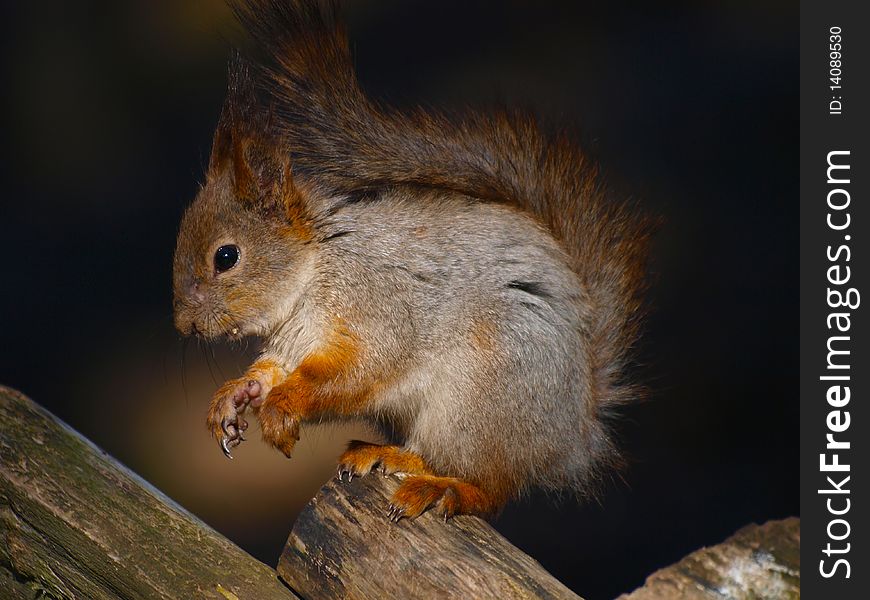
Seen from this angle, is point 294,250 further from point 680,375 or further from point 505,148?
point 680,375

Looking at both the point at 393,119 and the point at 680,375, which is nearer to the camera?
the point at 393,119

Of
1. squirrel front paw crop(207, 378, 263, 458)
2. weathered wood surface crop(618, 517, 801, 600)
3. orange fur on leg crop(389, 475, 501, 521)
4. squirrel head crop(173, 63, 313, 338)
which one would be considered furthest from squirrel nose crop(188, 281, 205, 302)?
weathered wood surface crop(618, 517, 801, 600)

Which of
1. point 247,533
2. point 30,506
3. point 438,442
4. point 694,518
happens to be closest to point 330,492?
point 438,442

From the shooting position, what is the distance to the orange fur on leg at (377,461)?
4.48 feet

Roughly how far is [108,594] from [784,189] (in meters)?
2.15

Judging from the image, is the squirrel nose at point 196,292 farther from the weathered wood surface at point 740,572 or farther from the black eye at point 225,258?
the weathered wood surface at point 740,572

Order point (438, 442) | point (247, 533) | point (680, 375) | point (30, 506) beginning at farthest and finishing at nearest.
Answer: point (680, 375) → point (247, 533) → point (438, 442) → point (30, 506)

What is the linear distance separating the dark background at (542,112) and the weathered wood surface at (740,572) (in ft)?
2.96

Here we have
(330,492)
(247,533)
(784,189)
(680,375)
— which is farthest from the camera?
(784,189)

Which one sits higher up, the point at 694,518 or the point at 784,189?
the point at 784,189

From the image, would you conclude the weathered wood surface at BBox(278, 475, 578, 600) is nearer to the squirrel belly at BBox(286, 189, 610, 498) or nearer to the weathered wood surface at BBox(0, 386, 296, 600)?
the weathered wood surface at BBox(0, 386, 296, 600)

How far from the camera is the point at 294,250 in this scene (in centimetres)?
145

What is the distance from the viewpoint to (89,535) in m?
1.13

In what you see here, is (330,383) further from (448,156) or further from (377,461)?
(448,156)
